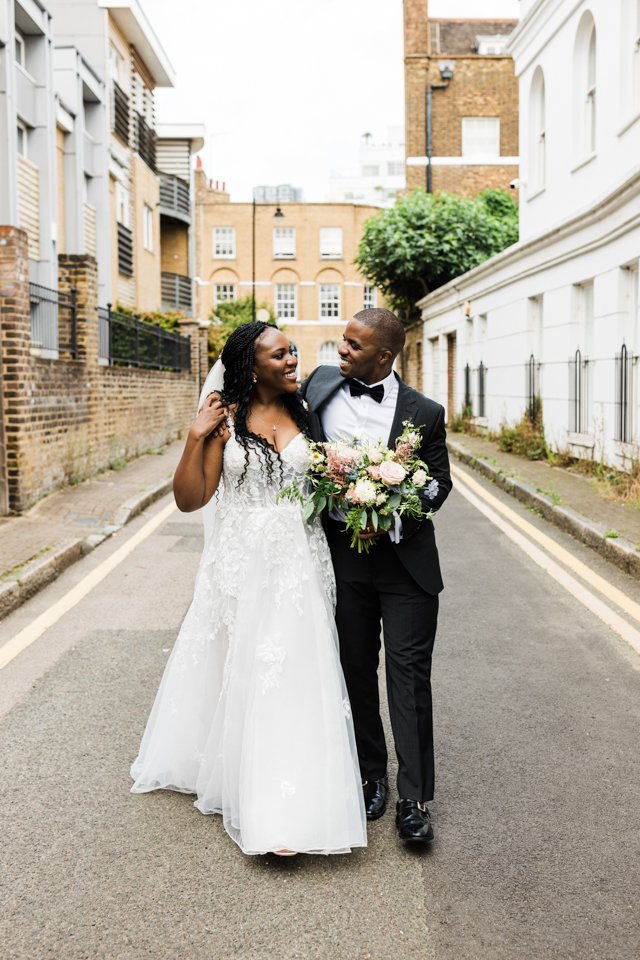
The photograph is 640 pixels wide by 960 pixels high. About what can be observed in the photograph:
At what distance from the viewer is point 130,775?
14.6ft

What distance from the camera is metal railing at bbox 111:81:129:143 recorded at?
1176 inches

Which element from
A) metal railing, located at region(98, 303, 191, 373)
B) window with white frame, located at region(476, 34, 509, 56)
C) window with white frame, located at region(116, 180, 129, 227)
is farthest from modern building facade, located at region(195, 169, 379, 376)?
metal railing, located at region(98, 303, 191, 373)

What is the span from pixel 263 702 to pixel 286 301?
6512cm

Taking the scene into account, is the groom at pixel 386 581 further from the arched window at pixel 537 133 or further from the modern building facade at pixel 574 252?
Result: the arched window at pixel 537 133

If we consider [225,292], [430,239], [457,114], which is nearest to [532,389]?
[430,239]

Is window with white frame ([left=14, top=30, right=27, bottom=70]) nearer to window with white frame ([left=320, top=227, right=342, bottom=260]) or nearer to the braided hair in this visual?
the braided hair

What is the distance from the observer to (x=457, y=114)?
1817 inches

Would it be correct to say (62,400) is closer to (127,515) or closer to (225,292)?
(127,515)

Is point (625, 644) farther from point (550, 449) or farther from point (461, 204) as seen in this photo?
point (461, 204)

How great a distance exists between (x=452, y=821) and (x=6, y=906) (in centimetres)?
170

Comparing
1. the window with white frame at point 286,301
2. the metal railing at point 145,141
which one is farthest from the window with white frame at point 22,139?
the window with white frame at point 286,301

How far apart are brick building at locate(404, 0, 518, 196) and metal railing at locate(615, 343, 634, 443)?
33090 mm

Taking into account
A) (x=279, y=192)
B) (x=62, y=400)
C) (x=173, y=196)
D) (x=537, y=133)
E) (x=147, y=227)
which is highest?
(x=279, y=192)

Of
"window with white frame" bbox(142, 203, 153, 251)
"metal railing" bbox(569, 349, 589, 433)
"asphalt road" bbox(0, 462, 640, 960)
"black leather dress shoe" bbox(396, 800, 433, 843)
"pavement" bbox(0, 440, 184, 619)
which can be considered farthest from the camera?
A: "window with white frame" bbox(142, 203, 153, 251)
